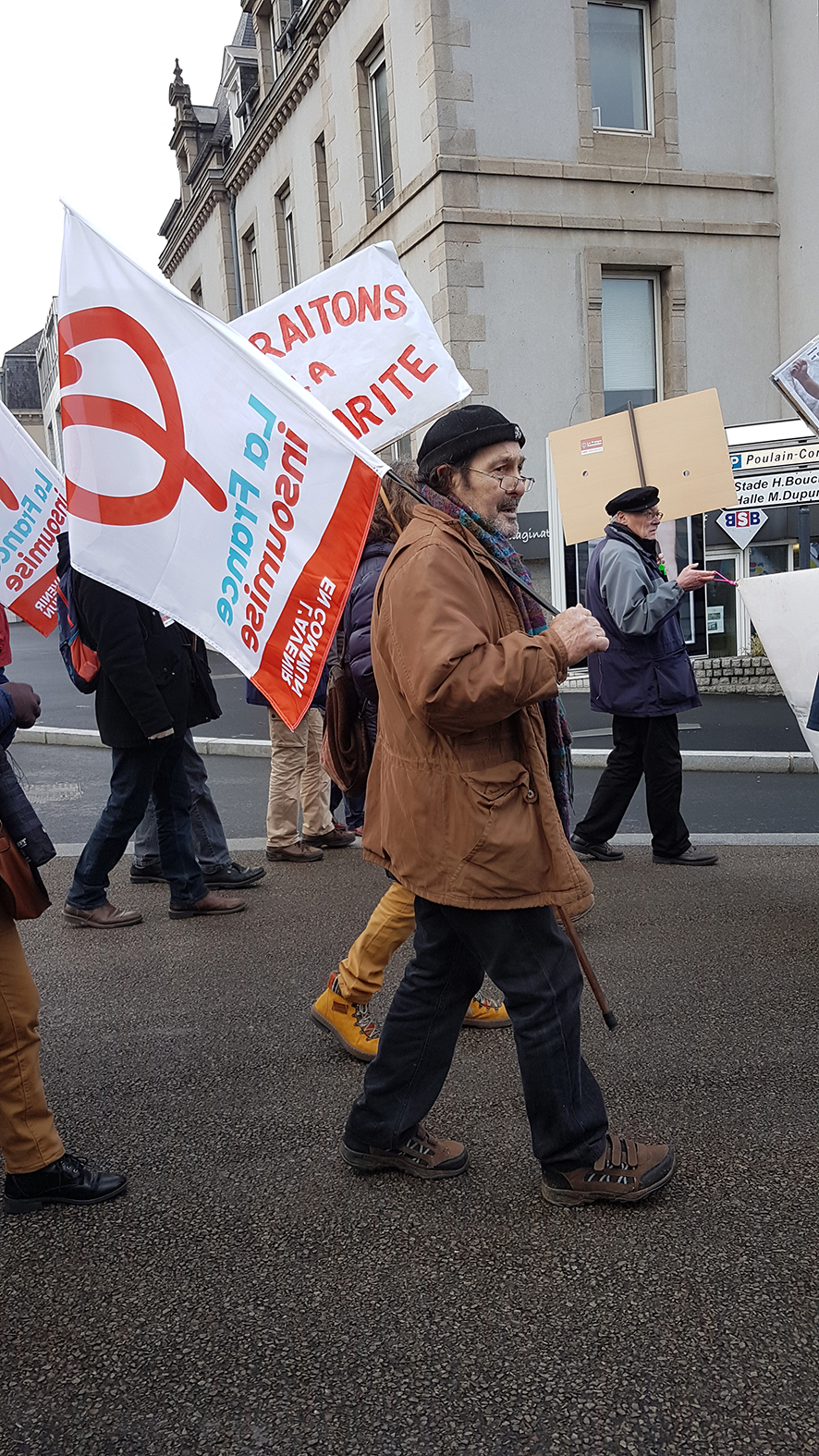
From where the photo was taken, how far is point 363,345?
504cm

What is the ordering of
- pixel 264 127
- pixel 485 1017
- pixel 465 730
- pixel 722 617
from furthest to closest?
1. pixel 264 127
2. pixel 722 617
3. pixel 485 1017
4. pixel 465 730

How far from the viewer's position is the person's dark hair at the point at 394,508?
123 inches

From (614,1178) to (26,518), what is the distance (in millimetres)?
3860

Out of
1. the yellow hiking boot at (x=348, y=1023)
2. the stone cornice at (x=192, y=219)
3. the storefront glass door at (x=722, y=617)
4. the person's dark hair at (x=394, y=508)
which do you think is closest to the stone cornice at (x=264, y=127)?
the stone cornice at (x=192, y=219)

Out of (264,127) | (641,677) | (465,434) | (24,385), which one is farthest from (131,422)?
(24,385)

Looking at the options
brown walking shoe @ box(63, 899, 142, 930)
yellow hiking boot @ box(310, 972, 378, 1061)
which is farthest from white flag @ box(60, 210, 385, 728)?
brown walking shoe @ box(63, 899, 142, 930)

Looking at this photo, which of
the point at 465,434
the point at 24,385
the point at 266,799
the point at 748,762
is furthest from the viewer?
the point at 24,385

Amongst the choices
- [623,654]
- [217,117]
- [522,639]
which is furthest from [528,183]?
[217,117]

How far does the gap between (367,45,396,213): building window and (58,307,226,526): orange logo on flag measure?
51.8 ft

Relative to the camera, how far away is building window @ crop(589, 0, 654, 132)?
1642 centimetres

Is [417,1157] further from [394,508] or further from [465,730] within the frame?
[394,508]

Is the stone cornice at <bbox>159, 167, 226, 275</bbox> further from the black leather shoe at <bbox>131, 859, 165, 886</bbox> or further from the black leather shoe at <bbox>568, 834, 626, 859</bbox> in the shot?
the black leather shoe at <bbox>568, 834, 626, 859</bbox>

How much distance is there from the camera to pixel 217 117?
30359 mm

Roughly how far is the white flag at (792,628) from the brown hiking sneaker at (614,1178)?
2417 millimetres
